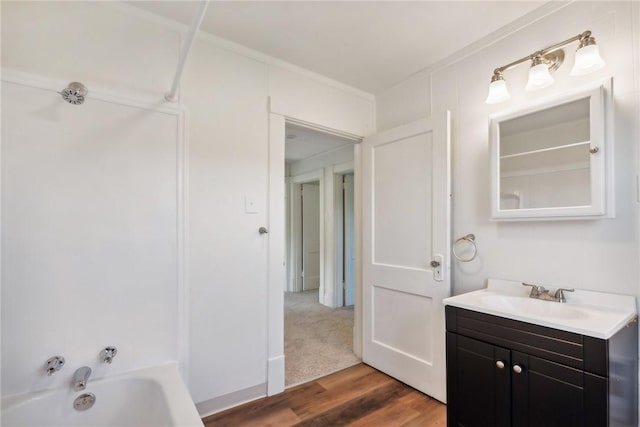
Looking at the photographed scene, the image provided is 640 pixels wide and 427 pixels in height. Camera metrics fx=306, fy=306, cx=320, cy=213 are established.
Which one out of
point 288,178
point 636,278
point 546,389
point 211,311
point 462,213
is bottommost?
point 546,389

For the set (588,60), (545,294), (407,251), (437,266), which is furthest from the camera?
(407,251)

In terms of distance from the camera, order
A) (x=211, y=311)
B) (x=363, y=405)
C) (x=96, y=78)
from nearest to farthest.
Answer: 1. (x=96, y=78)
2. (x=211, y=311)
3. (x=363, y=405)

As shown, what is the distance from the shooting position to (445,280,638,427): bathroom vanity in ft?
3.85

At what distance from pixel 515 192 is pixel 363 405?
64.3 inches

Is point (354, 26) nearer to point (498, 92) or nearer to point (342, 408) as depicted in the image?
point (498, 92)

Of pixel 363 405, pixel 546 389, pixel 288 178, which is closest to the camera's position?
pixel 546 389

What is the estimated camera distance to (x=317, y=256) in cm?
549

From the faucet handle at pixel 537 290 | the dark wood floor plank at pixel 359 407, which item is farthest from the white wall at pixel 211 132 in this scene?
the faucet handle at pixel 537 290

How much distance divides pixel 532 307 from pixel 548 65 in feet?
4.29

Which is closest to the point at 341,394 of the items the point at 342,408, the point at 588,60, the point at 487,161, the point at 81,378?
the point at 342,408

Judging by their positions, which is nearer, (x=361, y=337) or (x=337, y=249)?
(x=361, y=337)

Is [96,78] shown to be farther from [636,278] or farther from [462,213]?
[636,278]

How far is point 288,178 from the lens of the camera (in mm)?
5352

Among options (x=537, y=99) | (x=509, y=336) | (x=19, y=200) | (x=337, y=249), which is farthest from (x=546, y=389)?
(x=337, y=249)
